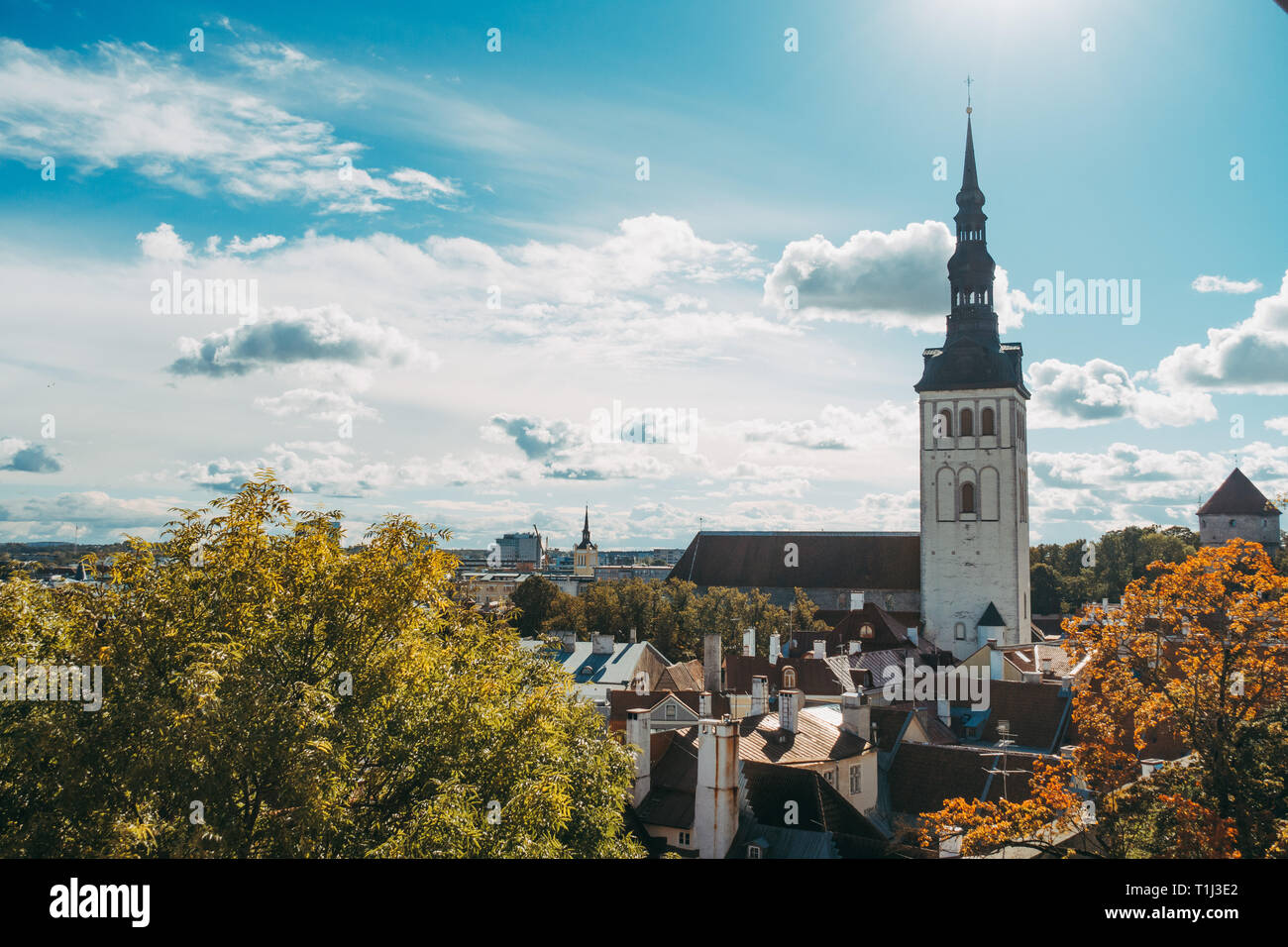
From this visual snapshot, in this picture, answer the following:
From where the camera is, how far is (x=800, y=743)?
2408cm

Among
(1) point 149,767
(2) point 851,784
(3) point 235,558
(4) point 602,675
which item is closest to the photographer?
(1) point 149,767

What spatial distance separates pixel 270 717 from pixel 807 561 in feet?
198

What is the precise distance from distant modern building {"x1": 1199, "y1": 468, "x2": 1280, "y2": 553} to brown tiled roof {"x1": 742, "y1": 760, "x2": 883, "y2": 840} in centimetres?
6423

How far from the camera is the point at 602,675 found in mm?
42000

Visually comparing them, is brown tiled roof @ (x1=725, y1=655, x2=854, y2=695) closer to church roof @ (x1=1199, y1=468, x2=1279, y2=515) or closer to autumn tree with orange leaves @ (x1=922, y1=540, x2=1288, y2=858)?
autumn tree with orange leaves @ (x1=922, y1=540, x2=1288, y2=858)

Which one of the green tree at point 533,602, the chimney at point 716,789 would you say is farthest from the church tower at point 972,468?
the chimney at point 716,789

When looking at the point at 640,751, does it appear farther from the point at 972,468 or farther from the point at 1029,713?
the point at 972,468

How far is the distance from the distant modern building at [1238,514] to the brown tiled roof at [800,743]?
6156cm

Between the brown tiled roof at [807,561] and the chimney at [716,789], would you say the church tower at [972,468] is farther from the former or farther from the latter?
the chimney at [716,789]

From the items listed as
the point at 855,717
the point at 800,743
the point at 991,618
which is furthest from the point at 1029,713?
the point at 991,618

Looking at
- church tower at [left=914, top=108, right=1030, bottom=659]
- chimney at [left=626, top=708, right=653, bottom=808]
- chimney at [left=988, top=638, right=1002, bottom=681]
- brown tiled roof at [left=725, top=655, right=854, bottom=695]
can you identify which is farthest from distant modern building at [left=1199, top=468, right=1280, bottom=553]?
chimney at [left=626, top=708, right=653, bottom=808]
